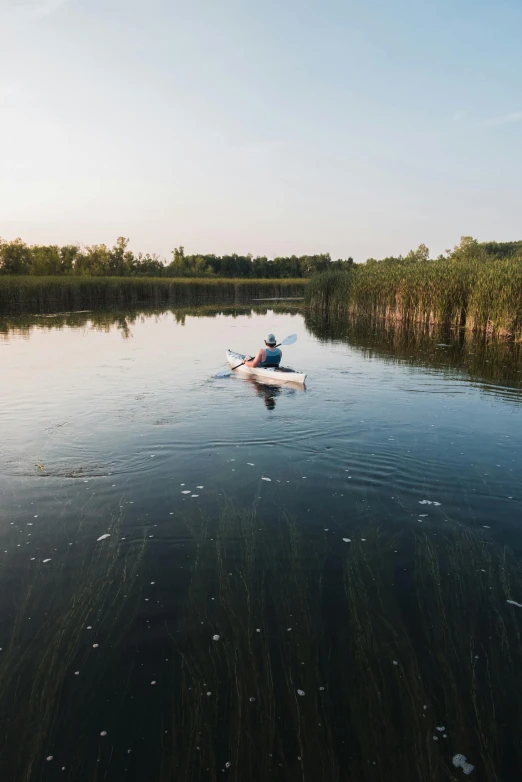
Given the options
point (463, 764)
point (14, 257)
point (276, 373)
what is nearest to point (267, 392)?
point (276, 373)

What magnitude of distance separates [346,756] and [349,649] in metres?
0.91

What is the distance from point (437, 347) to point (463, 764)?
18996 millimetres

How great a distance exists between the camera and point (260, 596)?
4.65 metres

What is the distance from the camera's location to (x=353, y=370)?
16.1 metres

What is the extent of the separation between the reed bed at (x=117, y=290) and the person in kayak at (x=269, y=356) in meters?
33.0

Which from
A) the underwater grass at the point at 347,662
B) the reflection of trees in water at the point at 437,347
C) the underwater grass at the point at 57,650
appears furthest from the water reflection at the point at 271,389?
the underwater grass at the point at 57,650

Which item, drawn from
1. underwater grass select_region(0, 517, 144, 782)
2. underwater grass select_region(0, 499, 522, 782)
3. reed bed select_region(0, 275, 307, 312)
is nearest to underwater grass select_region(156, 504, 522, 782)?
underwater grass select_region(0, 499, 522, 782)

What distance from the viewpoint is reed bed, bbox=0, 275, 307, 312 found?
4341 cm

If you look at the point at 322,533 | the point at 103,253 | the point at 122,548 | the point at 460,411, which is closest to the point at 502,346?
the point at 460,411

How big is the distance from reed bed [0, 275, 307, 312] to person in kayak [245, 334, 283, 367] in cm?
3299

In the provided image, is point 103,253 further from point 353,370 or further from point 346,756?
point 346,756

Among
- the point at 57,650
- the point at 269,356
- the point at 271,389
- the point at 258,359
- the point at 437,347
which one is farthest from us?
the point at 437,347

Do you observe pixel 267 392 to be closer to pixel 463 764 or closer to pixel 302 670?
pixel 302 670

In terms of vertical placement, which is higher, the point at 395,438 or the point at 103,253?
the point at 103,253
